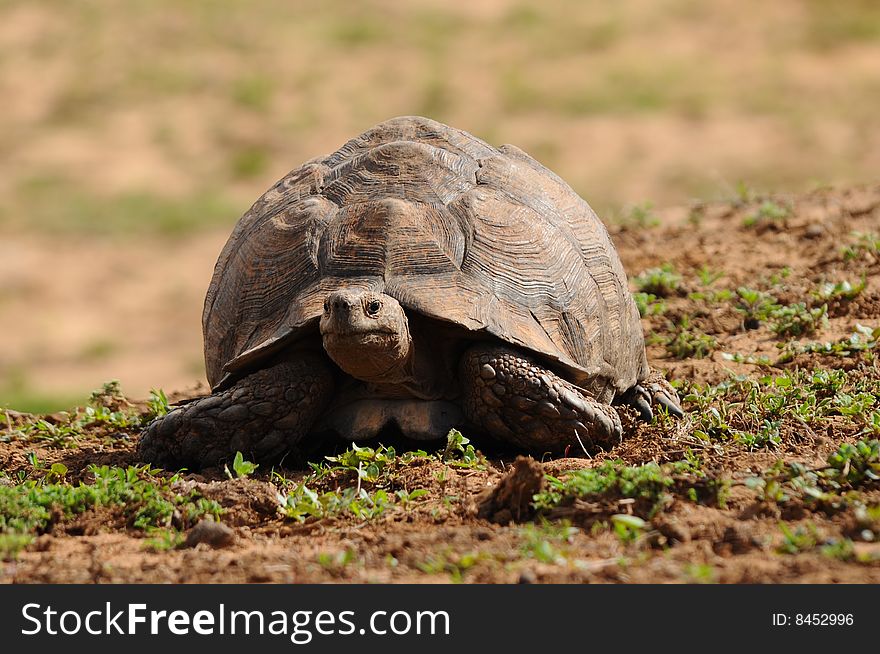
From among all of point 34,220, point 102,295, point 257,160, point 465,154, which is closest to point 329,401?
point 465,154

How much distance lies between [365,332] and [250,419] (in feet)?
2.56

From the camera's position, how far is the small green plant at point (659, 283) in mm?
7961

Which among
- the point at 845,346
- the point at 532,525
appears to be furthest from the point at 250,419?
the point at 845,346

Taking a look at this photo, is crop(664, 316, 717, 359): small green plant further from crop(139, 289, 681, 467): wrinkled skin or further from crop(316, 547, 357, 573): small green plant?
crop(316, 547, 357, 573): small green plant

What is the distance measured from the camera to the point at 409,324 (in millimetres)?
5125

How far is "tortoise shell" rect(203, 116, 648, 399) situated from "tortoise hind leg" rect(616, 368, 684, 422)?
0.33 feet

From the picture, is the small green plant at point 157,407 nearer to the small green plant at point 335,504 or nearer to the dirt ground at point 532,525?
the dirt ground at point 532,525

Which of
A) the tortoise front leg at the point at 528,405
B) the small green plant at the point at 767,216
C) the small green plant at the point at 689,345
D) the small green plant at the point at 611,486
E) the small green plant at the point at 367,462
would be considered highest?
the small green plant at the point at 767,216

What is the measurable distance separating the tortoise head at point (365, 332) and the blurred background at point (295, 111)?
7963 millimetres

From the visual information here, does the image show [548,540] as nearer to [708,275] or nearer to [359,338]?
[359,338]

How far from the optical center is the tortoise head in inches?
187

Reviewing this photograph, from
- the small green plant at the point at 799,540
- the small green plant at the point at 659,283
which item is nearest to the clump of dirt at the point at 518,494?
the small green plant at the point at 799,540

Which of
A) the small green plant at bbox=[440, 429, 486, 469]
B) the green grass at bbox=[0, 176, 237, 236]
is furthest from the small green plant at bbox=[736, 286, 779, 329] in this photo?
the green grass at bbox=[0, 176, 237, 236]

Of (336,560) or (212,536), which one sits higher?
(212,536)
